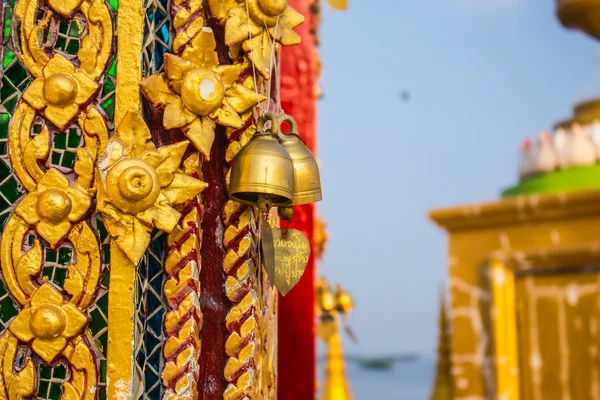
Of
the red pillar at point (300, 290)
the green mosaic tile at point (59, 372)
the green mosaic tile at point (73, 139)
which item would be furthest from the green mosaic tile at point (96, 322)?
the red pillar at point (300, 290)

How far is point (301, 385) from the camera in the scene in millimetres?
4324

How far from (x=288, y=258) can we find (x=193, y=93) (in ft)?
1.77

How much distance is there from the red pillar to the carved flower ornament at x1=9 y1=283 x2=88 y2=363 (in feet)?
6.80

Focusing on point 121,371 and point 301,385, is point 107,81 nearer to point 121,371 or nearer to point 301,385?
point 121,371

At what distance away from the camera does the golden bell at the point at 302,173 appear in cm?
232

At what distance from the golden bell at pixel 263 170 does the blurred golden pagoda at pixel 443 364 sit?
6123 mm

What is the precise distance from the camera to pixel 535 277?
735cm

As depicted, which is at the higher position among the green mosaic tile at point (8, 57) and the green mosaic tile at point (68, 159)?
the green mosaic tile at point (8, 57)

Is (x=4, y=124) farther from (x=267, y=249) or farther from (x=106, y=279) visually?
(x=267, y=249)

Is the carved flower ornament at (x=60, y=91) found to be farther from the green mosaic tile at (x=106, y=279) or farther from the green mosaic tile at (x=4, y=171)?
the green mosaic tile at (x=106, y=279)

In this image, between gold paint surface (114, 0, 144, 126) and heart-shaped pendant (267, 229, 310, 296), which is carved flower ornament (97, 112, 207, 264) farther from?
heart-shaped pendant (267, 229, 310, 296)

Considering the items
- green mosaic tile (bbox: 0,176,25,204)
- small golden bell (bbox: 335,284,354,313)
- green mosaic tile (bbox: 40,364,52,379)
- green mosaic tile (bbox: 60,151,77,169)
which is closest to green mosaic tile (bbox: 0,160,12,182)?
green mosaic tile (bbox: 0,176,25,204)

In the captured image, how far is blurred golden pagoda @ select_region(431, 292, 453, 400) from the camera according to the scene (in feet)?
26.8

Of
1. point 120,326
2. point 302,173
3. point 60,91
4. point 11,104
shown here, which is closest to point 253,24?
point 302,173
